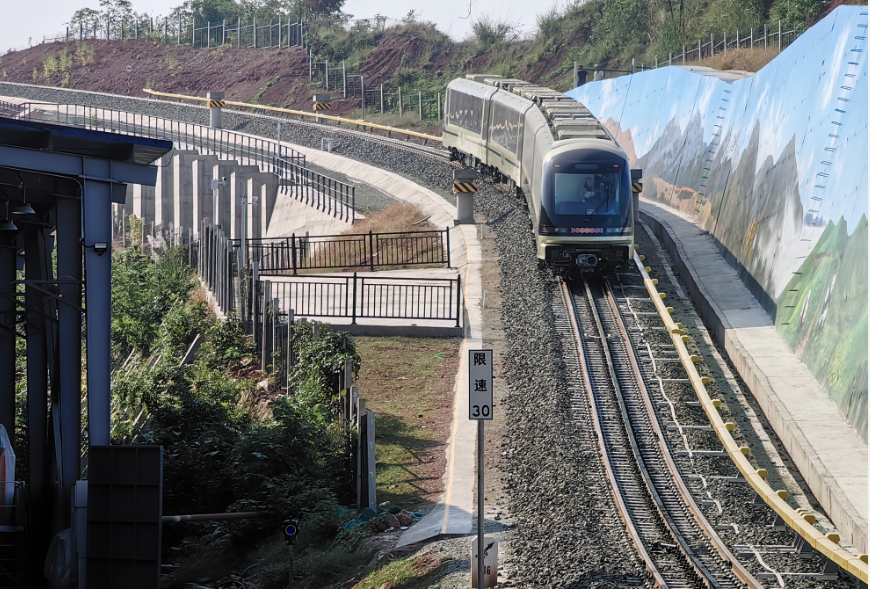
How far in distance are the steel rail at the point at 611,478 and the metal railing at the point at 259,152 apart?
1712 centimetres

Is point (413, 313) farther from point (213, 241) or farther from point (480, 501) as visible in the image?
point (480, 501)

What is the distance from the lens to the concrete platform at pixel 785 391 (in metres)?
13.8

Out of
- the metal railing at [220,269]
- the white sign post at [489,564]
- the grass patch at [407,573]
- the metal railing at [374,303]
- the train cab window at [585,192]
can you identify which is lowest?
the grass patch at [407,573]

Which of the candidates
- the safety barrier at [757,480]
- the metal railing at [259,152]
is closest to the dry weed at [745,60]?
the metal railing at [259,152]

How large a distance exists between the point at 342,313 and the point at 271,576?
473 inches

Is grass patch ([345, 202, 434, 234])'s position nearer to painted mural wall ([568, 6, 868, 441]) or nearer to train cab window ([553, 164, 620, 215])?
painted mural wall ([568, 6, 868, 441])

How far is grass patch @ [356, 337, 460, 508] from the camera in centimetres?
1516

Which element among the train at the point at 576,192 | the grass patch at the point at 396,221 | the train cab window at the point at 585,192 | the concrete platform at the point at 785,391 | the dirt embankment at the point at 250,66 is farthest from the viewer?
the dirt embankment at the point at 250,66

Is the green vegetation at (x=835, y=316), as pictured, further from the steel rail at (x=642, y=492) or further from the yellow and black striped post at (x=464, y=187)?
the yellow and black striped post at (x=464, y=187)

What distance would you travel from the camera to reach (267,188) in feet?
143

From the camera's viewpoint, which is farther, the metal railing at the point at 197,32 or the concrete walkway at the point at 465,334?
the metal railing at the point at 197,32

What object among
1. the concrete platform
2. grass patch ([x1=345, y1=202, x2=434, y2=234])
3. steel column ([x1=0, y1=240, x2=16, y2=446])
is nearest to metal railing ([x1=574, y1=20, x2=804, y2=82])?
grass patch ([x1=345, y1=202, x2=434, y2=234])

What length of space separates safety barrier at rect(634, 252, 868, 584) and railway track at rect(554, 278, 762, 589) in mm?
820

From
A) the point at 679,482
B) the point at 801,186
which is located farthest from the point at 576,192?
the point at 679,482
